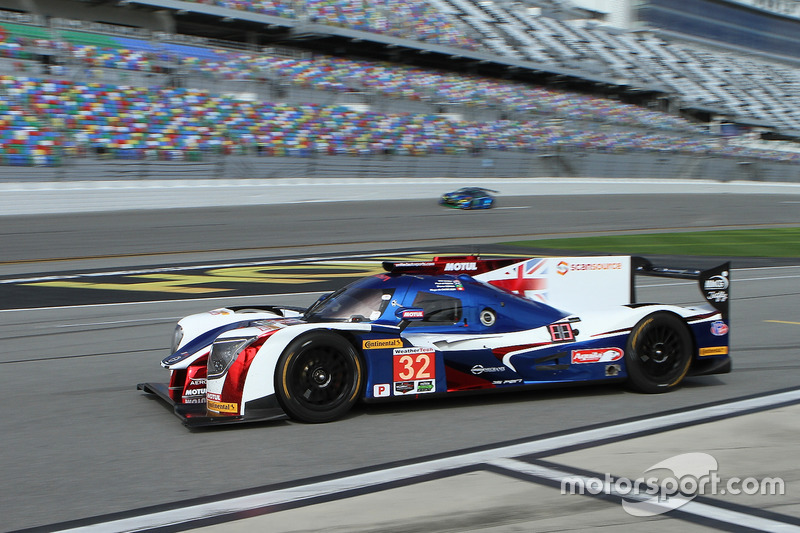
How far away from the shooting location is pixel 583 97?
50.2 m

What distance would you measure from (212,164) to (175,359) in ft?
63.9

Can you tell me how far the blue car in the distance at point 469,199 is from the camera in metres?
26.6

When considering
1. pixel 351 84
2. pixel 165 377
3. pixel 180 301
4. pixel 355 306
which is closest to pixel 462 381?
pixel 355 306

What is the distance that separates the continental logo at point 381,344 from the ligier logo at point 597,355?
1.40m

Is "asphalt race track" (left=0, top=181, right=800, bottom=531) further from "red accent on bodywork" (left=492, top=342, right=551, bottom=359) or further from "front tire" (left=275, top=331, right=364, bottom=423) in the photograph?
"red accent on bodywork" (left=492, top=342, right=551, bottom=359)

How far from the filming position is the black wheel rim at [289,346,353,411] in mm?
5574

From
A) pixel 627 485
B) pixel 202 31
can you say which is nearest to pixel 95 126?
pixel 202 31

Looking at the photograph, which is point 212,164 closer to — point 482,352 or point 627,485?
point 482,352

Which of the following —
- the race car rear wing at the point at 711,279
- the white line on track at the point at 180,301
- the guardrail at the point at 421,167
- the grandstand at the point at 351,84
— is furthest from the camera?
the grandstand at the point at 351,84

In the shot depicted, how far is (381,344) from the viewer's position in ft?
19.1

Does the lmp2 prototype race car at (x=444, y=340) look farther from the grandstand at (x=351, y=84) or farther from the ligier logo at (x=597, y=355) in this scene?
the grandstand at (x=351, y=84)

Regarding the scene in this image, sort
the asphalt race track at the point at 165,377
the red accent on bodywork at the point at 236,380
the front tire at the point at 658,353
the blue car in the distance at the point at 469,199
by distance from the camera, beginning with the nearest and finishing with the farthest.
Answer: the asphalt race track at the point at 165,377 < the red accent on bodywork at the point at 236,380 < the front tire at the point at 658,353 < the blue car in the distance at the point at 469,199

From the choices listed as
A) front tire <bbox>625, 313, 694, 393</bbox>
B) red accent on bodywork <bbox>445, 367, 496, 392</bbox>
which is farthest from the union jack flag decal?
red accent on bodywork <bbox>445, 367, 496, 392</bbox>

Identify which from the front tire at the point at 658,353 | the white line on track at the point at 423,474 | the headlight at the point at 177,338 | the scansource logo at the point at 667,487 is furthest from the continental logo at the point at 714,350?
the headlight at the point at 177,338
